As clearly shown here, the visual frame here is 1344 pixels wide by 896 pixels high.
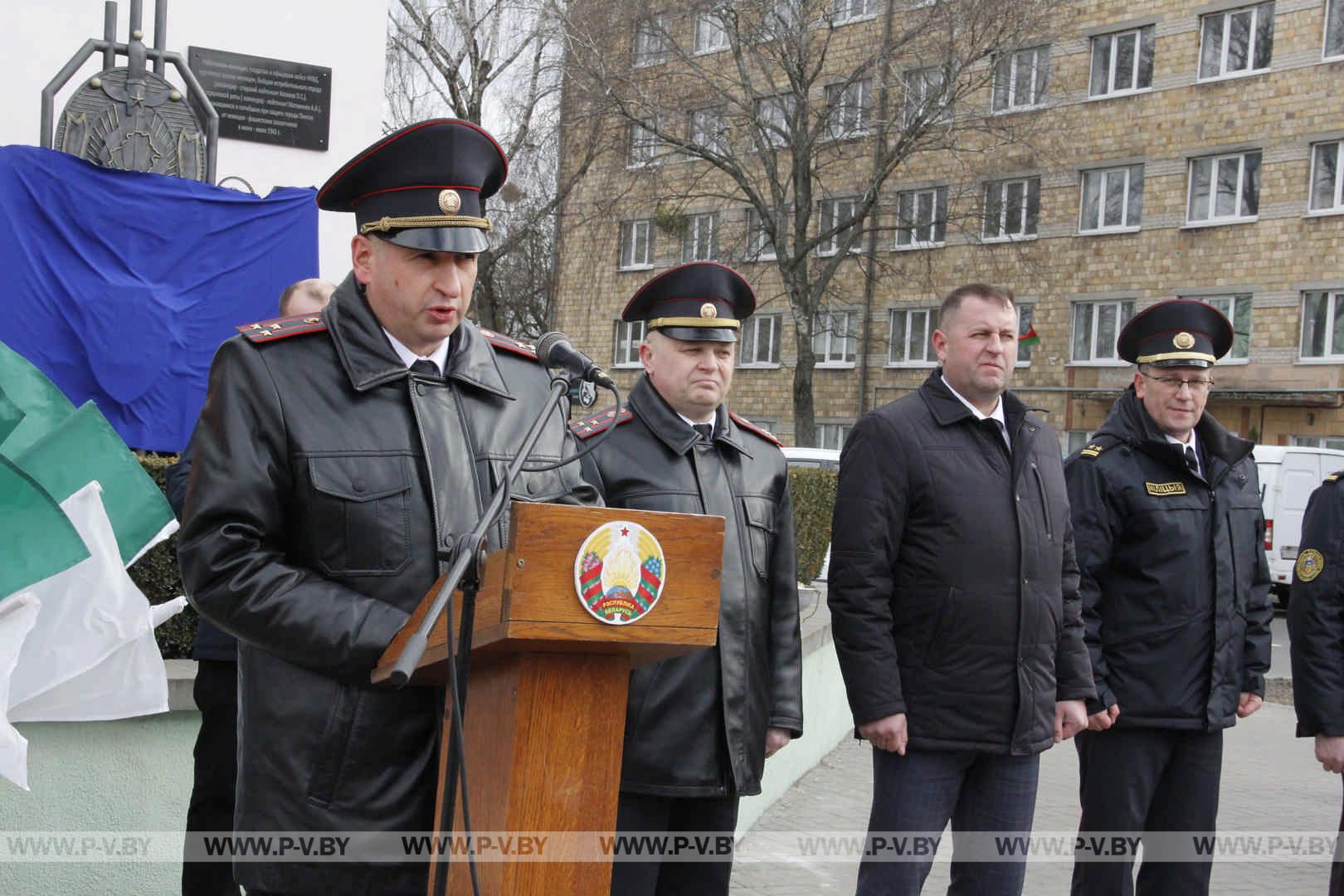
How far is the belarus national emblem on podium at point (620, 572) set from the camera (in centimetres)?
238

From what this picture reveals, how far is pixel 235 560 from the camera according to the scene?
2.72 m

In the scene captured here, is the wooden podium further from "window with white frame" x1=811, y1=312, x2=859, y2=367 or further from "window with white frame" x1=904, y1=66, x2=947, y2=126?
"window with white frame" x1=811, y1=312, x2=859, y2=367

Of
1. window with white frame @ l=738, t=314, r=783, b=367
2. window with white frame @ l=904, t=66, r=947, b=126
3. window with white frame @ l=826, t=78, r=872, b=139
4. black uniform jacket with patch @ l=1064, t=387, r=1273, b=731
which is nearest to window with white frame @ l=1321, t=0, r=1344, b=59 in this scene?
window with white frame @ l=904, t=66, r=947, b=126

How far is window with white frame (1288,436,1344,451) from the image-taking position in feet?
96.9

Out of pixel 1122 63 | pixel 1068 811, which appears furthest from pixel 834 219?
pixel 1068 811

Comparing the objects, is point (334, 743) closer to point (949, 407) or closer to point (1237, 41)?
point (949, 407)

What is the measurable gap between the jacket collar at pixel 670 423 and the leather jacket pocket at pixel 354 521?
1647 millimetres

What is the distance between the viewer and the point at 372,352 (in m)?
2.97

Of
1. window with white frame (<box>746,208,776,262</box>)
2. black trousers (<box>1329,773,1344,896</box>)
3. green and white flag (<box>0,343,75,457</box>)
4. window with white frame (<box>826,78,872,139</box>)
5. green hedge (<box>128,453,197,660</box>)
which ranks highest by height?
window with white frame (<box>826,78,872,139</box>)

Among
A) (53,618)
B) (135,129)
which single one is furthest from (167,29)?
(53,618)

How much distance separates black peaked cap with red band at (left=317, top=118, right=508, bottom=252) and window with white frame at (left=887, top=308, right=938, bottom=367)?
114 ft

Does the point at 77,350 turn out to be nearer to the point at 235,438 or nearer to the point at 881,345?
the point at 235,438

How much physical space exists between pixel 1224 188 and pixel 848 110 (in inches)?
340

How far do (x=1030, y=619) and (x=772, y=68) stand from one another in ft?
98.8
